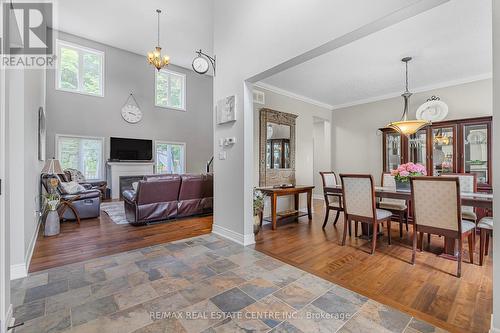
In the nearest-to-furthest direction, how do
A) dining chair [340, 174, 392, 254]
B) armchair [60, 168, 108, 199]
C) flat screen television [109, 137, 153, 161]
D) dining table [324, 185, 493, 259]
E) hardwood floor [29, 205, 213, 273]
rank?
1. dining table [324, 185, 493, 259]
2. hardwood floor [29, 205, 213, 273]
3. dining chair [340, 174, 392, 254]
4. armchair [60, 168, 108, 199]
5. flat screen television [109, 137, 153, 161]

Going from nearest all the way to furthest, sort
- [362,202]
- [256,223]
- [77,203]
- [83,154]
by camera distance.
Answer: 1. [362,202]
2. [256,223]
3. [77,203]
4. [83,154]

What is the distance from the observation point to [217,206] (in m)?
3.62

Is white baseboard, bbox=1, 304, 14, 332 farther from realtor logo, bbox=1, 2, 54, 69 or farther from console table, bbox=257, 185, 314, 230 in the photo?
console table, bbox=257, 185, 314, 230

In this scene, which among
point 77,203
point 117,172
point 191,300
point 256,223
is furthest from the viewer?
point 117,172

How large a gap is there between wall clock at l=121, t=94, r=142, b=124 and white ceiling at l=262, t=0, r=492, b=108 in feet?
16.0

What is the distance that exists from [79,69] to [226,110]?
19.5 ft

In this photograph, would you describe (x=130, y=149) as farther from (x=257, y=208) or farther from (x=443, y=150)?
(x=443, y=150)

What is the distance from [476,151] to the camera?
13.7ft

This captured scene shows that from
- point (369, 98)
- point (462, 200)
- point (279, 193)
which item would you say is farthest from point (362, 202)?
point (369, 98)

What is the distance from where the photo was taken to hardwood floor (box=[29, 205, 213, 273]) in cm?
269

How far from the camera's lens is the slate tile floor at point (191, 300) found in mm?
1565

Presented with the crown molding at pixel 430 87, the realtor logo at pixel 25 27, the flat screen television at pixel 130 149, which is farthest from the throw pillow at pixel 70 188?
the crown molding at pixel 430 87

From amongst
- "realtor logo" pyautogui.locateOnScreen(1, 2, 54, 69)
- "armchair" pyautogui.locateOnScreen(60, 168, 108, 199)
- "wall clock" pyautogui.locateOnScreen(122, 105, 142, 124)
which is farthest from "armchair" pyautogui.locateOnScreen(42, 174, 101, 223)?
"wall clock" pyautogui.locateOnScreen(122, 105, 142, 124)

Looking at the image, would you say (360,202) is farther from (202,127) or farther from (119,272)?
(202,127)
